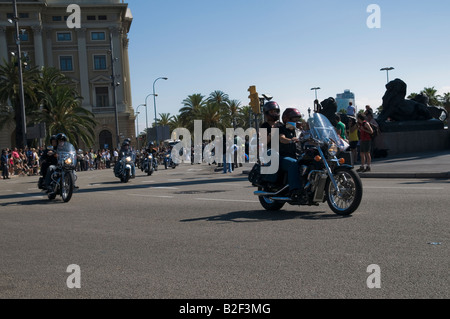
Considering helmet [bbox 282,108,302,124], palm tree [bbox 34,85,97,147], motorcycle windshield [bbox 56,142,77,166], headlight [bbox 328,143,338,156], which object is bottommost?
headlight [bbox 328,143,338,156]

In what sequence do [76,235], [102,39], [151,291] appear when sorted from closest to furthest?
1. [151,291]
2. [76,235]
3. [102,39]

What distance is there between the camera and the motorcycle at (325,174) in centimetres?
804

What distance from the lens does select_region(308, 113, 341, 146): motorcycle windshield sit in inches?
328

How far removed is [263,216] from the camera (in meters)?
8.62

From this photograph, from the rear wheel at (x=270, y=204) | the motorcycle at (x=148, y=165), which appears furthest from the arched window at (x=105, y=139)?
the rear wheel at (x=270, y=204)

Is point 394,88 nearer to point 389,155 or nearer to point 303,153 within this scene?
point 389,155

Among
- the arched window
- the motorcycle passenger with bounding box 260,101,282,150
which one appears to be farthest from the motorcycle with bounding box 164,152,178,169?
the arched window

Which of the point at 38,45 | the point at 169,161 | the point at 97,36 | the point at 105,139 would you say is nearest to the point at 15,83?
the point at 169,161

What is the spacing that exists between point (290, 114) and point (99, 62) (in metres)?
71.9

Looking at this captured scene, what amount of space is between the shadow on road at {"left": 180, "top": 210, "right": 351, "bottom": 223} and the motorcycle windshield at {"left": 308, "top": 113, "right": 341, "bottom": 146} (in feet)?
3.61

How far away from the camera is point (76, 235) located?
7707mm

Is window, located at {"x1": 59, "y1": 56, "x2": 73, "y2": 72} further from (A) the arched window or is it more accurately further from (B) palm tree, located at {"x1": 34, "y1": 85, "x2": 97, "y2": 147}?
(B) palm tree, located at {"x1": 34, "y1": 85, "x2": 97, "y2": 147}
